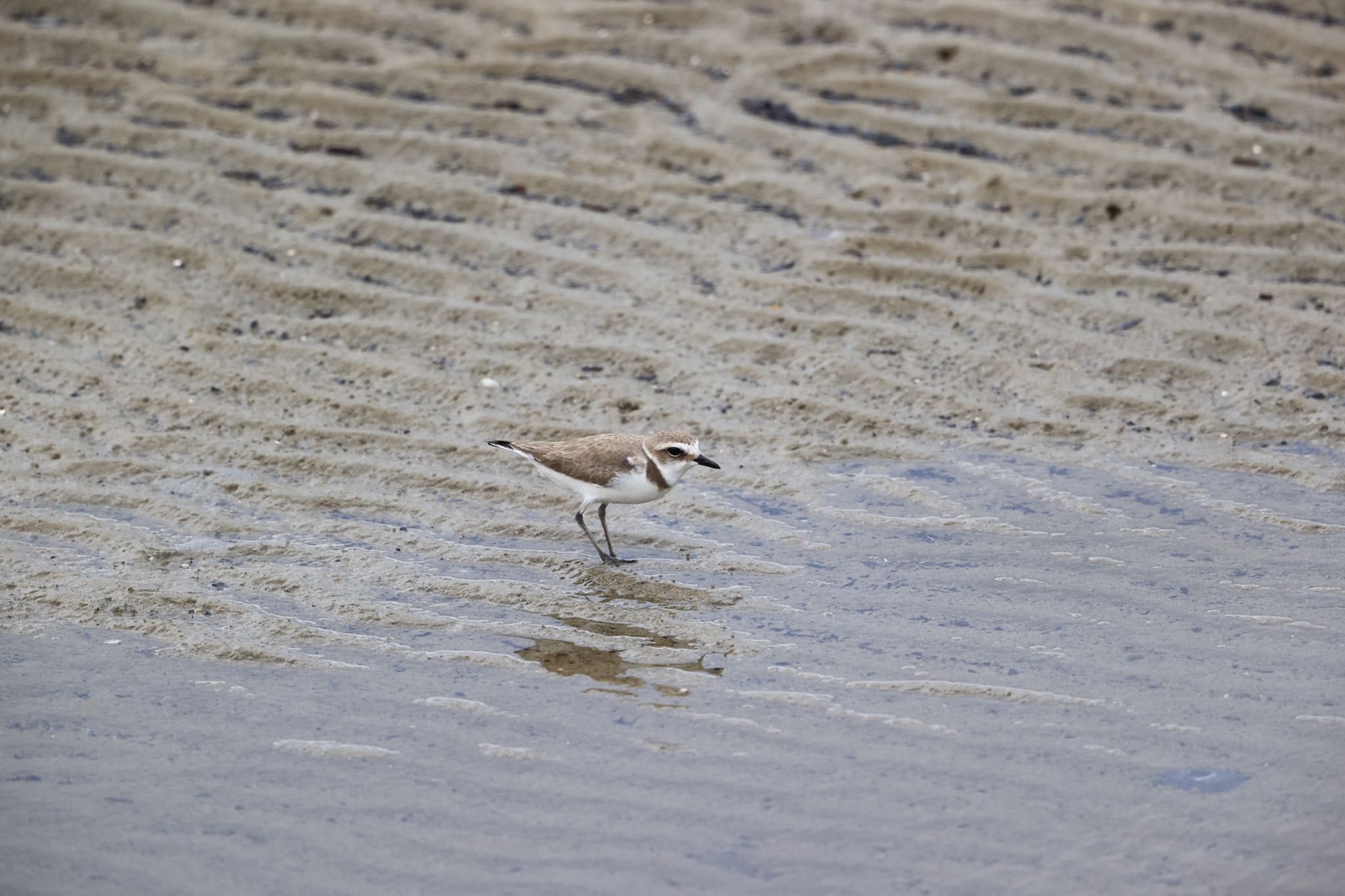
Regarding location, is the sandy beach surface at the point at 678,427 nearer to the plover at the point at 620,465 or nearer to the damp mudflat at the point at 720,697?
the damp mudflat at the point at 720,697

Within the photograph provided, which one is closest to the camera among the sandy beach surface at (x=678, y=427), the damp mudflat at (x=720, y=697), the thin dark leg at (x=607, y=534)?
the damp mudflat at (x=720, y=697)

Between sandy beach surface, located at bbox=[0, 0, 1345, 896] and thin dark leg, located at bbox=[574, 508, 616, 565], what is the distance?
9 centimetres

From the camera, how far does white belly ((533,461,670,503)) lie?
6566 mm

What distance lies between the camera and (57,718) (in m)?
5.54

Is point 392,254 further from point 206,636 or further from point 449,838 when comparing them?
point 449,838

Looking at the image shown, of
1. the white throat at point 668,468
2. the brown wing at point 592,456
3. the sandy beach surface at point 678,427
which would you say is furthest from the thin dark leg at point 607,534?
Result: the white throat at point 668,468

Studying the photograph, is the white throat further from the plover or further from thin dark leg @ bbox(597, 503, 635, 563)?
thin dark leg @ bbox(597, 503, 635, 563)

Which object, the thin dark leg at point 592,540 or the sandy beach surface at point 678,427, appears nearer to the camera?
the sandy beach surface at point 678,427

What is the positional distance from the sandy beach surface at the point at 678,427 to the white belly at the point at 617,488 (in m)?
0.31

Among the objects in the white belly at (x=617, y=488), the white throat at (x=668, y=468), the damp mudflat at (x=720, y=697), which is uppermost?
the white throat at (x=668, y=468)

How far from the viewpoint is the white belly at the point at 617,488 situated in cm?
657

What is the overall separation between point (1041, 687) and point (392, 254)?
485 cm

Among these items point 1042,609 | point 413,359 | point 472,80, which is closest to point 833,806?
point 1042,609

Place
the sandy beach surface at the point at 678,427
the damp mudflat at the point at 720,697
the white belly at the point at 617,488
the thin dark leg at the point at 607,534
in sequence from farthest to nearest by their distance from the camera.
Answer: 1. the thin dark leg at the point at 607,534
2. the white belly at the point at 617,488
3. the sandy beach surface at the point at 678,427
4. the damp mudflat at the point at 720,697
